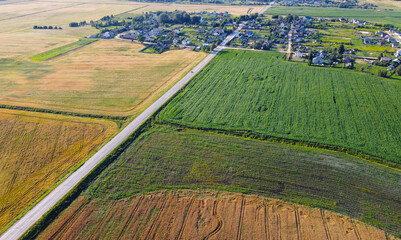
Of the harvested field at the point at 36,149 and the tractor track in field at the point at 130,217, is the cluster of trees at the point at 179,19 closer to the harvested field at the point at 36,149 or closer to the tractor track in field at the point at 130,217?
the harvested field at the point at 36,149

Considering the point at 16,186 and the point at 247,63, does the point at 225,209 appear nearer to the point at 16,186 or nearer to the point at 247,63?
the point at 16,186

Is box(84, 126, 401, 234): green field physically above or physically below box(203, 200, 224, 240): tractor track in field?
above

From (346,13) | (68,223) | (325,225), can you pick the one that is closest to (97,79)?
(68,223)

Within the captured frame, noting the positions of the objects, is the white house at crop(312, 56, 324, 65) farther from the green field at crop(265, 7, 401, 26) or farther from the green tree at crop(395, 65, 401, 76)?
the green field at crop(265, 7, 401, 26)

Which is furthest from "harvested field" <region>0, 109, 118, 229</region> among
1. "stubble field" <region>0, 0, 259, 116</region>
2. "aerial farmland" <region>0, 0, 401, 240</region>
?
"stubble field" <region>0, 0, 259, 116</region>

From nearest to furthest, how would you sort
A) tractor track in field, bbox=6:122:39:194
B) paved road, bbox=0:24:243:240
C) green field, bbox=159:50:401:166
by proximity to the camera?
paved road, bbox=0:24:243:240, tractor track in field, bbox=6:122:39:194, green field, bbox=159:50:401:166

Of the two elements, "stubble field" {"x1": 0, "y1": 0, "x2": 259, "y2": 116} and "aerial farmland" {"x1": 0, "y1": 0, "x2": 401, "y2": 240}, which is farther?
"stubble field" {"x1": 0, "y1": 0, "x2": 259, "y2": 116}

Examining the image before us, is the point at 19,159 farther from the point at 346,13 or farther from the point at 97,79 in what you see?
the point at 346,13
